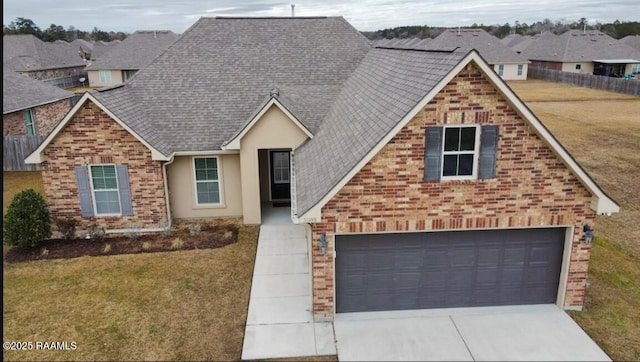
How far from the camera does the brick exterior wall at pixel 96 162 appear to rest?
1494cm

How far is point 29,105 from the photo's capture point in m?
25.4

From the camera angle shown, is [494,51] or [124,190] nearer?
[124,190]

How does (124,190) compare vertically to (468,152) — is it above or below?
below

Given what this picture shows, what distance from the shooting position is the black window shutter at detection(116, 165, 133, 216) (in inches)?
607

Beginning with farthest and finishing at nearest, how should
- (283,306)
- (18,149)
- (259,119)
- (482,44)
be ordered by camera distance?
(482,44)
(18,149)
(259,119)
(283,306)

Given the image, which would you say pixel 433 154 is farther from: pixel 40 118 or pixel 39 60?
pixel 39 60

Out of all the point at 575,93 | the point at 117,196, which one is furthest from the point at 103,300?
the point at 575,93

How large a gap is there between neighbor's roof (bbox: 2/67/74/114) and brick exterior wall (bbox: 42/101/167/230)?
11.4 m

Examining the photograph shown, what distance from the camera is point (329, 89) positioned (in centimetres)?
1816

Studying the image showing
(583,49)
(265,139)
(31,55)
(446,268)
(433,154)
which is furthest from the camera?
(583,49)

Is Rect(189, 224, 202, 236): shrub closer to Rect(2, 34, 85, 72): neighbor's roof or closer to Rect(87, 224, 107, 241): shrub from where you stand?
Rect(87, 224, 107, 241): shrub

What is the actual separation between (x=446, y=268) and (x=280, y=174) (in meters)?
9.36


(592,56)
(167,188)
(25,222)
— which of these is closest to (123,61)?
(167,188)

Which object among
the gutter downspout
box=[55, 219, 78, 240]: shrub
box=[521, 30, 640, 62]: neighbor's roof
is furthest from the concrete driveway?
box=[521, 30, 640, 62]: neighbor's roof
